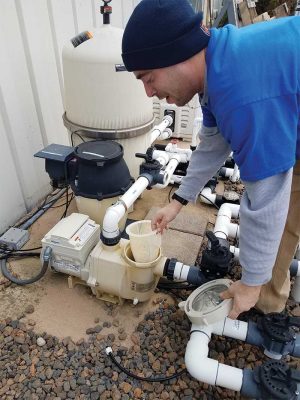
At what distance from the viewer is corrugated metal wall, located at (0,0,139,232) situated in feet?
6.50

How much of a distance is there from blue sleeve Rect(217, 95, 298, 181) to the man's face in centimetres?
15

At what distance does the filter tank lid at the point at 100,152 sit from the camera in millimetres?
1777

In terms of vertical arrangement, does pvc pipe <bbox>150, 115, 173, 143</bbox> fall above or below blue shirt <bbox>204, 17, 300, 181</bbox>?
below

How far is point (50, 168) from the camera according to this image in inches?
76.6

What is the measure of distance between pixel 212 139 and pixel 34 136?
1.56 metres

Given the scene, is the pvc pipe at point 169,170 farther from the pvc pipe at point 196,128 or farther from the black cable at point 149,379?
the black cable at point 149,379

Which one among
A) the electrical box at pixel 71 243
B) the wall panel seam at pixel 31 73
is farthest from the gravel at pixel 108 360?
the wall panel seam at pixel 31 73

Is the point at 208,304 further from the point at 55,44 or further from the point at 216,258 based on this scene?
the point at 55,44

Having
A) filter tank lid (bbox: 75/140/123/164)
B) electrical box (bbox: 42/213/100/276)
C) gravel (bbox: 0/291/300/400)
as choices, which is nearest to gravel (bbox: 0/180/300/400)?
gravel (bbox: 0/291/300/400)

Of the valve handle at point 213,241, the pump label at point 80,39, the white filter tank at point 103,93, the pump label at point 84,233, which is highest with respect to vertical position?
the pump label at point 80,39

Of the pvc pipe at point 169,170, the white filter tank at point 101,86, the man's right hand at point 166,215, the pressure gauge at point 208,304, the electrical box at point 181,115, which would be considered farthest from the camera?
the electrical box at point 181,115

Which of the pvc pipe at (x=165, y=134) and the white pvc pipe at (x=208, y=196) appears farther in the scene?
the pvc pipe at (x=165, y=134)

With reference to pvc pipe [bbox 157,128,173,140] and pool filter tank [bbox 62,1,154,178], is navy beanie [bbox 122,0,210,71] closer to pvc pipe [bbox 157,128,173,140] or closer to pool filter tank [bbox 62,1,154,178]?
pool filter tank [bbox 62,1,154,178]

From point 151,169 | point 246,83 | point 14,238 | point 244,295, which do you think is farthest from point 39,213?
point 246,83
